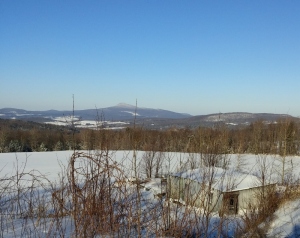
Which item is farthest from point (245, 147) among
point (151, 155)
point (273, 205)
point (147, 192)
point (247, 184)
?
point (273, 205)

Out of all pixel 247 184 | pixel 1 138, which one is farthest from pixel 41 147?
pixel 247 184

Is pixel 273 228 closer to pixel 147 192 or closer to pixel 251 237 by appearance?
pixel 251 237

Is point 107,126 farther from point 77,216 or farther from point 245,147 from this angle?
point 245,147

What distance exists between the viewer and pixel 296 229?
17.5 feet

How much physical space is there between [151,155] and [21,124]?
154ft

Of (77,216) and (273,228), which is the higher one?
(77,216)

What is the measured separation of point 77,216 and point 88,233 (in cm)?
18

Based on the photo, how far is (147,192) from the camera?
1282cm

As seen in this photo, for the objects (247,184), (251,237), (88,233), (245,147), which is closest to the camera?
(88,233)

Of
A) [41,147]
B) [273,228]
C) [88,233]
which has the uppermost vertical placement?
[88,233]

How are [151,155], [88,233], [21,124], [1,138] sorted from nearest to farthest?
[88,233] < [151,155] < [1,138] < [21,124]

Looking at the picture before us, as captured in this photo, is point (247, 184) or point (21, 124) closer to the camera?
point (247, 184)

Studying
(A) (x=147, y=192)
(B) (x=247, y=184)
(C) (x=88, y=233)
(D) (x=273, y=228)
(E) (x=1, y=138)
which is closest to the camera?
(C) (x=88, y=233)

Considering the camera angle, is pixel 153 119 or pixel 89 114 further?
pixel 153 119
